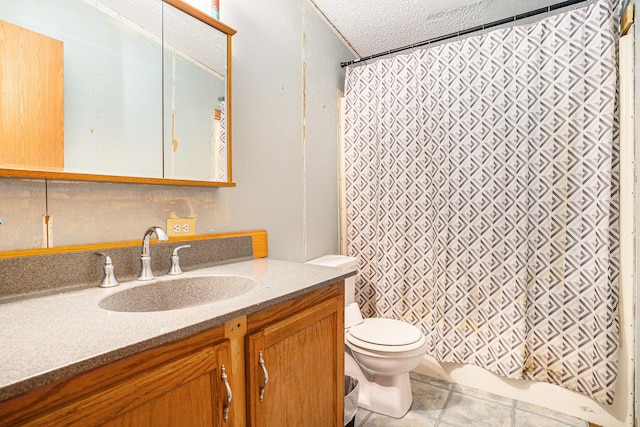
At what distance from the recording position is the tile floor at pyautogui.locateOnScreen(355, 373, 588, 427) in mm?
1684

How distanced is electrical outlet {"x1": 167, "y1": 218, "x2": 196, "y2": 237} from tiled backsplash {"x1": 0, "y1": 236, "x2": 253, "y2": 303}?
0.17 ft

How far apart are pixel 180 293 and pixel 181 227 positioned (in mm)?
276

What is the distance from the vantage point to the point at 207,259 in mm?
1349

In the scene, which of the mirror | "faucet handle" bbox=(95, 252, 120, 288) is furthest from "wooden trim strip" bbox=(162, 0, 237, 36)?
"faucet handle" bbox=(95, 252, 120, 288)

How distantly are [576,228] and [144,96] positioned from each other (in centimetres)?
204

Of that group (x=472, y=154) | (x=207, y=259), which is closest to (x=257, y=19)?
(x=207, y=259)

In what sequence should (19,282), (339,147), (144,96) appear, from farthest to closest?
(339,147), (144,96), (19,282)

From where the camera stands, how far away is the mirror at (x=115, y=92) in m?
0.91

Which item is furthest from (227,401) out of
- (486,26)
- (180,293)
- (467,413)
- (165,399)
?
(486,26)

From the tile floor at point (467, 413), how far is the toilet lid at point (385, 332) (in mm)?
431

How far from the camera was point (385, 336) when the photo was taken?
68.6 inches

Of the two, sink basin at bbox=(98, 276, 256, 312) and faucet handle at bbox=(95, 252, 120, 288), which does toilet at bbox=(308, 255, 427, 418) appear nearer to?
sink basin at bbox=(98, 276, 256, 312)

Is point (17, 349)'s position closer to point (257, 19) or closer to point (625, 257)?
point (257, 19)

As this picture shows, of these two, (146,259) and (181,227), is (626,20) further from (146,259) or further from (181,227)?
(146,259)
